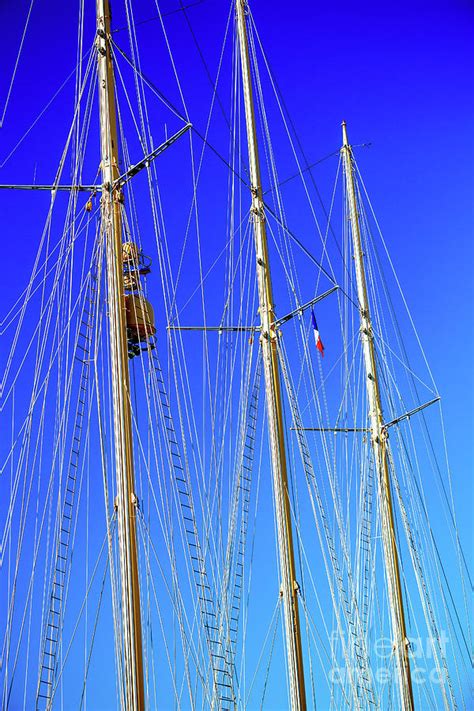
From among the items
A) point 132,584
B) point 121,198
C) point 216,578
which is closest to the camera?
point 132,584

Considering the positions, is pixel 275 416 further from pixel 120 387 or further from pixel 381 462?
pixel 381 462

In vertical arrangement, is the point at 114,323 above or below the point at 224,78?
below

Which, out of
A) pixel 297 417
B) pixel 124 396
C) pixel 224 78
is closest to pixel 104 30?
pixel 124 396

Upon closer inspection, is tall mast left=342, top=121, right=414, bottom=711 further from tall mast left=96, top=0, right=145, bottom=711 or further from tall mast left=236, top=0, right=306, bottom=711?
tall mast left=96, top=0, right=145, bottom=711

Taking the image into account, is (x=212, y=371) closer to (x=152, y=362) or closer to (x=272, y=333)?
(x=272, y=333)

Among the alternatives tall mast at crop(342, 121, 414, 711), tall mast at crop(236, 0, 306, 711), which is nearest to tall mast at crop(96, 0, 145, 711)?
tall mast at crop(236, 0, 306, 711)

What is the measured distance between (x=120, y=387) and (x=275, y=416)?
5.39 meters

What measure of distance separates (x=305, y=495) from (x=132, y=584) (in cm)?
1703

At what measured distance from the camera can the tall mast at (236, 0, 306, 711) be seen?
15828 mm

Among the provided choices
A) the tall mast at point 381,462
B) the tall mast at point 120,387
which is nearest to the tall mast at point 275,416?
the tall mast at point 120,387

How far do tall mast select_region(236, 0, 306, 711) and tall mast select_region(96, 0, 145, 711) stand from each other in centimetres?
492

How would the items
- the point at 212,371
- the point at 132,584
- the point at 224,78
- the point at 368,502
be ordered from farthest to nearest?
the point at 224,78
the point at 212,371
the point at 368,502
the point at 132,584

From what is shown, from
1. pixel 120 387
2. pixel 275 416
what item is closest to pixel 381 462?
pixel 275 416

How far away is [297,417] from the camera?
18.1 meters
